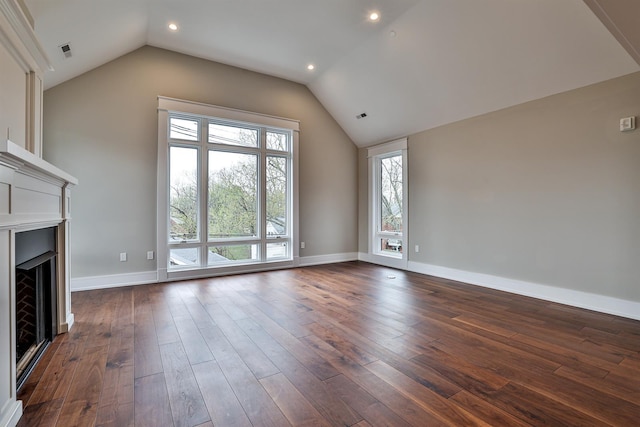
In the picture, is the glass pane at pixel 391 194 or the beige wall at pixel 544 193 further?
the glass pane at pixel 391 194

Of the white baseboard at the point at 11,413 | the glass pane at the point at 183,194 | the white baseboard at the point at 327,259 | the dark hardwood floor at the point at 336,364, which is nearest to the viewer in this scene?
the white baseboard at the point at 11,413

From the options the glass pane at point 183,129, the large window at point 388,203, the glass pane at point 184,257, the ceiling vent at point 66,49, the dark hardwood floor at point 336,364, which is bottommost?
the dark hardwood floor at point 336,364

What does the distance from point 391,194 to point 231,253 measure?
3220mm

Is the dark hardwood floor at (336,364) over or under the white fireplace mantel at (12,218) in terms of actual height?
under

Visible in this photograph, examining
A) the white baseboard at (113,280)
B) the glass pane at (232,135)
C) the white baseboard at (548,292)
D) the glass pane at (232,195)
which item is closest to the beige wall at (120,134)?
the white baseboard at (113,280)

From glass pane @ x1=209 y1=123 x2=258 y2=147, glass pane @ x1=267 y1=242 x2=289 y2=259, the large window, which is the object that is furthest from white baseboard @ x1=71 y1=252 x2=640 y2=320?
glass pane @ x1=209 y1=123 x2=258 y2=147

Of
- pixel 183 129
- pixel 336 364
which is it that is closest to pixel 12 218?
pixel 336 364

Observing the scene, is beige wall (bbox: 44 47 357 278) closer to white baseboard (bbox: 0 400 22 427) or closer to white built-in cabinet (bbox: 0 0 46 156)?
white built-in cabinet (bbox: 0 0 46 156)

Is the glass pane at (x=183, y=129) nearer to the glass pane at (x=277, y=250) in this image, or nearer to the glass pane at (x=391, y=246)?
the glass pane at (x=277, y=250)

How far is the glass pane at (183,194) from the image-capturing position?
15.3 ft

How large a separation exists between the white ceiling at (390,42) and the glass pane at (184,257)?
8.86 ft

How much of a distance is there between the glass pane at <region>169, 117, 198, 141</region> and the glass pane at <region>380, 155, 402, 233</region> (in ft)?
11.7

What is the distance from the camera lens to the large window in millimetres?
5562

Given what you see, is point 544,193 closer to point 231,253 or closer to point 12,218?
point 231,253
